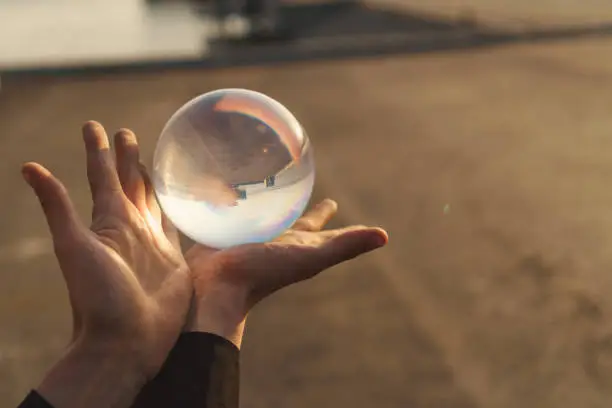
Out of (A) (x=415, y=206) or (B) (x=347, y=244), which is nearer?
(B) (x=347, y=244)

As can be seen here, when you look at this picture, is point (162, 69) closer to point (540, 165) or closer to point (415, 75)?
point (415, 75)

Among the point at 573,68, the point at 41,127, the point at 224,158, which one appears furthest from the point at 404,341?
the point at 573,68

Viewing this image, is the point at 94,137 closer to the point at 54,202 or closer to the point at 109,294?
the point at 54,202

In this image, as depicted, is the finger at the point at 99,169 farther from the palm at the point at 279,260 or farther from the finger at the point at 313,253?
the finger at the point at 313,253

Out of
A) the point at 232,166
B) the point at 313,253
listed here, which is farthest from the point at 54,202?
the point at 313,253

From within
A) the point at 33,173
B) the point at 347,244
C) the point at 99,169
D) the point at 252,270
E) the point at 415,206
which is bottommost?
the point at 415,206

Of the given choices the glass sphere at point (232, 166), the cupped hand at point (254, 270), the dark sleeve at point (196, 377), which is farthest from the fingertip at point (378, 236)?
the dark sleeve at point (196, 377)
